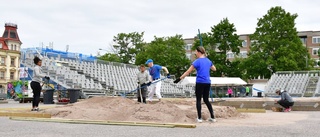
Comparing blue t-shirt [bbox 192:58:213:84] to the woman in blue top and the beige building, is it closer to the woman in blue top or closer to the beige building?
the woman in blue top

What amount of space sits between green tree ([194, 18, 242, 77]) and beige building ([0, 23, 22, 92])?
48.1 m

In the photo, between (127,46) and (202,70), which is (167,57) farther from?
(202,70)

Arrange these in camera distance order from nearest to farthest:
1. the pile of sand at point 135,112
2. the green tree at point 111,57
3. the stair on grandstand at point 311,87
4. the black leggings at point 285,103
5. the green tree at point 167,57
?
the pile of sand at point 135,112 → the black leggings at point 285,103 → the stair on grandstand at point 311,87 → the green tree at point 167,57 → the green tree at point 111,57

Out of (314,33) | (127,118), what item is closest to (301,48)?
(314,33)

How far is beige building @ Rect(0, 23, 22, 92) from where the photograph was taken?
8069 centimetres

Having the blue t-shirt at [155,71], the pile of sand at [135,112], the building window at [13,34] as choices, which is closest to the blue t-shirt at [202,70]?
the pile of sand at [135,112]

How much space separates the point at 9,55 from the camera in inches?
3221

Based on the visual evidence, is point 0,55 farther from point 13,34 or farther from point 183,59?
point 183,59

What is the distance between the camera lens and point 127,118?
30.0ft

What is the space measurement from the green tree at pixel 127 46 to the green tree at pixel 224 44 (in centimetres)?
1737

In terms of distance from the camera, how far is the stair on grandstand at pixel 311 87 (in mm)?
34400

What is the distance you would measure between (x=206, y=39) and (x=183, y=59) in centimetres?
675

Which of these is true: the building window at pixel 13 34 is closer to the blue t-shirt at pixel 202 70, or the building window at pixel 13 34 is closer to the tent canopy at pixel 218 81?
the tent canopy at pixel 218 81

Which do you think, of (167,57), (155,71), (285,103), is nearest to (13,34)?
(167,57)
